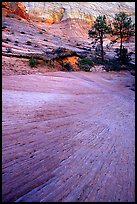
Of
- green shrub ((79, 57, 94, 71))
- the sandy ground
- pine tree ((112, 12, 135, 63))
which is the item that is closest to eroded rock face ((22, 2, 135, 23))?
pine tree ((112, 12, 135, 63))

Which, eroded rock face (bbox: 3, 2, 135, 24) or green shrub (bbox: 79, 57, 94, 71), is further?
eroded rock face (bbox: 3, 2, 135, 24)

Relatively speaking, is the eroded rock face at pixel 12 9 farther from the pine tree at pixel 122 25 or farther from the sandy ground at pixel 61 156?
the sandy ground at pixel 61 156

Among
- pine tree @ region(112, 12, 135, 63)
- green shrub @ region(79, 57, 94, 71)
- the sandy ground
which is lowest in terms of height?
the sandy ground

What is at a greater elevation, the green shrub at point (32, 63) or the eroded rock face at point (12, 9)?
the eroded rock face at point (12, 9)

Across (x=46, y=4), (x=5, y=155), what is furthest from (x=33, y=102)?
Result: (x=46, y=4)

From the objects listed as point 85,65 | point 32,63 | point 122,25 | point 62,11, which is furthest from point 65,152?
→ point 62,11

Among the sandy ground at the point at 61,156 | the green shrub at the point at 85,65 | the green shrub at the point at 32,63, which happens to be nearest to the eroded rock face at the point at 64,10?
the green shrub at the point at 85,65

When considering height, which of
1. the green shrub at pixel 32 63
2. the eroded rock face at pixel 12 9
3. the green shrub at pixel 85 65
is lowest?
the green shrub at pixel 32 63

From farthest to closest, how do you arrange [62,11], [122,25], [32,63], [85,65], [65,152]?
[62,11]
[122,25]
[85,65]
[32,63]
[65,152]

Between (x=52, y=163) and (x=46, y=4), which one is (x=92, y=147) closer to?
(x=52, y=163)

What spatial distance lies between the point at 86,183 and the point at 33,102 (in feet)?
10.2

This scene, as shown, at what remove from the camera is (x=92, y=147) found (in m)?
3.60

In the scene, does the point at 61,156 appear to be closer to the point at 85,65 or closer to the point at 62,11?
the point at 85,65

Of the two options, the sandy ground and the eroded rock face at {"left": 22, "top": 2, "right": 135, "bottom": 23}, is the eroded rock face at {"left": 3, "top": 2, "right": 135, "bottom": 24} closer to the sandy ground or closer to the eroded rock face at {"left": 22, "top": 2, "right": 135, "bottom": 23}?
the eroded rock face at {"left": 22, "top": 2, "right": 135, "bottom": 23}
